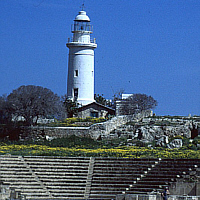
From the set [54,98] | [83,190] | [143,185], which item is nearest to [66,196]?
[83,190]

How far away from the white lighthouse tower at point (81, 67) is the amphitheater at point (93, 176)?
25.0 meters

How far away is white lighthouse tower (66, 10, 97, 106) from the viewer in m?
65.4

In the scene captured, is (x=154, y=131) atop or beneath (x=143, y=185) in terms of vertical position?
atop

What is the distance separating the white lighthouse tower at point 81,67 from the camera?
65.4 meters

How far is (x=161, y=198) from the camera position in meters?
32.1

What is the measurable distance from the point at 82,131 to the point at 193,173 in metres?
16.1

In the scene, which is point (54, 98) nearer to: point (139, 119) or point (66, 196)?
point (139, 119)

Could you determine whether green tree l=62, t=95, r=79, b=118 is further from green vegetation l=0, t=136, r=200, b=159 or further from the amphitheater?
the amphitheater

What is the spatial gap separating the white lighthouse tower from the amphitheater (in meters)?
25.0

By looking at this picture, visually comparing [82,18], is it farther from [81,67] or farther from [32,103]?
[32,103]

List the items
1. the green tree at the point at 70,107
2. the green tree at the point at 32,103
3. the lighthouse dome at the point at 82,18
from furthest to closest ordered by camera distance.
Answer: the lighthouse dome at the point at 82,18, the green tree at the point at 70,107, the green tree at the point at 32,103

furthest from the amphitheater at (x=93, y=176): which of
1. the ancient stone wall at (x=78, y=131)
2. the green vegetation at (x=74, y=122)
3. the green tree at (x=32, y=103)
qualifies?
the green vegetation at (x=74, y=122)

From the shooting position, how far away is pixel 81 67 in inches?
2576

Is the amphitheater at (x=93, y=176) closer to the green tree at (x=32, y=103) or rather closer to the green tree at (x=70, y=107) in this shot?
the green tree at (x=32, y=103)
